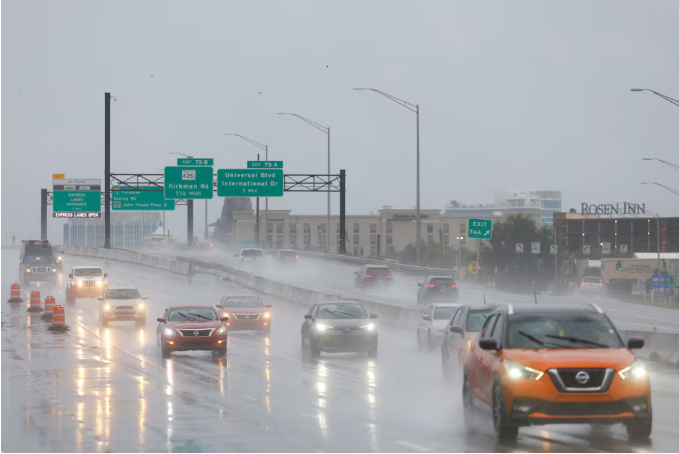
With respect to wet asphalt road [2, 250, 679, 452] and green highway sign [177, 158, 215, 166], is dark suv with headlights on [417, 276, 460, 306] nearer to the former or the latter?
wet asphalt road [2, 250, 679, 452]

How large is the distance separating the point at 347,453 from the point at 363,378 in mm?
9245

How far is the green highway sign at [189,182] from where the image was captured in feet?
240

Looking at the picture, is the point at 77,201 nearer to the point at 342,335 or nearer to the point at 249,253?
the point at 249,253

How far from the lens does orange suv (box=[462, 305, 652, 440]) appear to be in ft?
37.7

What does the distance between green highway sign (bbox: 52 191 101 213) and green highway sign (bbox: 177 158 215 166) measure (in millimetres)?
14302

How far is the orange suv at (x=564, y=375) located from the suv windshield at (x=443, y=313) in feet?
46.7

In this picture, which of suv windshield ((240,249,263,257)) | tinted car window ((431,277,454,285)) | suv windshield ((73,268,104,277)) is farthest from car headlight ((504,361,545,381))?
suv windshield ((240,249,263,257))

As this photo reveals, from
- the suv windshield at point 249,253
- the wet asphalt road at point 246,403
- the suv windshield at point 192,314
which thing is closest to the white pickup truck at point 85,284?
the wet asphalt road at point 246,403

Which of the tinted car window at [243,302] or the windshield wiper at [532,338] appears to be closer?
the windshield wiper at [532,338]

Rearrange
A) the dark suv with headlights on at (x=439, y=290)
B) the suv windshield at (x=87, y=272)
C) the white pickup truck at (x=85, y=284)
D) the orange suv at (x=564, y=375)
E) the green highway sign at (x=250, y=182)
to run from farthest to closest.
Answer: the green highway sign at (x=250, y=182) → the suv windshield at (x=87, y=272) → the white pickup truck at (x=85, y=284) → the dark suv with headlights on at (x=439, y=290) → the orange suv at (x=564, y=375)

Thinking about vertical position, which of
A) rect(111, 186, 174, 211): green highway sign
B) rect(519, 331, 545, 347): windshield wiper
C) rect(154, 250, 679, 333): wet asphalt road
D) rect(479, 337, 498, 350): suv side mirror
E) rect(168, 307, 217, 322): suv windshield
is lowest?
rect(154, 250, 679, 333): wet asphalt road

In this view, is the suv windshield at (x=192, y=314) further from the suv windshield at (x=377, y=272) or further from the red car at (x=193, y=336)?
the suv windshield at (x=377, y=272)

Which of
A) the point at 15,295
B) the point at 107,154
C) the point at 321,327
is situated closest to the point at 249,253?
the point at 107,154

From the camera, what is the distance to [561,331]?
1244 cm
